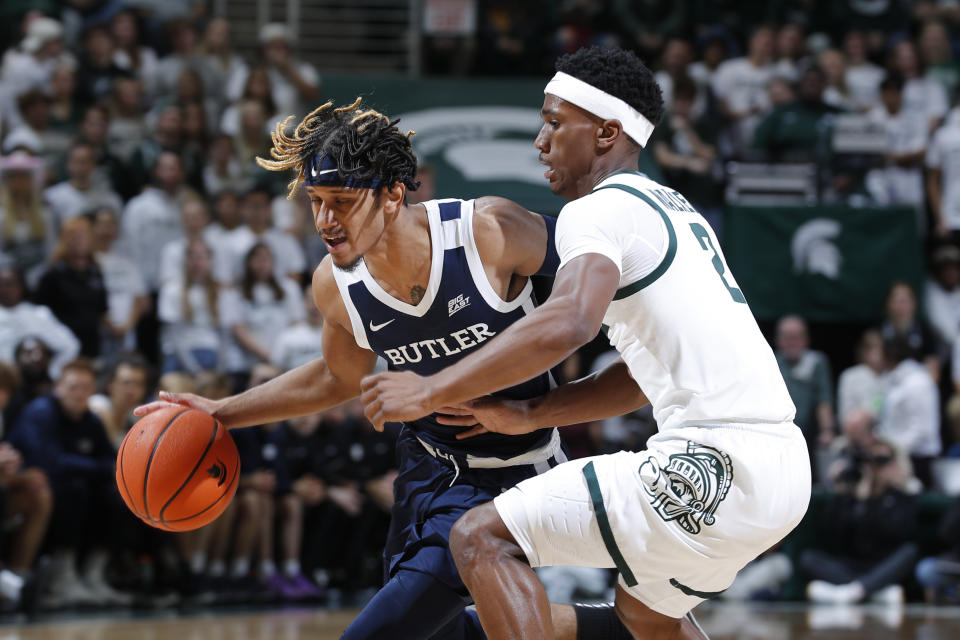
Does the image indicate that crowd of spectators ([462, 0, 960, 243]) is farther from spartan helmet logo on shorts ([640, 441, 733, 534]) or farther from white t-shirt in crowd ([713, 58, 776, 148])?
spartan helmet logo on shorts ([640, 441, 733, 534])

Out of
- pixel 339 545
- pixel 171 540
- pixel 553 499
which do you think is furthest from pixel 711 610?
pixel 553 499

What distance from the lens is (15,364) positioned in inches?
324

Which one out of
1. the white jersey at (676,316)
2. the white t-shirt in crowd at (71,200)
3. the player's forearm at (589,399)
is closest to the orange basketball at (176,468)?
the player's forearm at (589,399)

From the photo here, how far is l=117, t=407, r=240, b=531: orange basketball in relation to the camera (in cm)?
395

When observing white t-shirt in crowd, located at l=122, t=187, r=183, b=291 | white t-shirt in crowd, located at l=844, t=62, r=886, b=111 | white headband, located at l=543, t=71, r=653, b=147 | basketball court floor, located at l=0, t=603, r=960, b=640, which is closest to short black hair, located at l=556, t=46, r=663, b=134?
white headband, located at l=543, t=71, r=653, b=147

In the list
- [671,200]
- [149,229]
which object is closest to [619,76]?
[671,200]

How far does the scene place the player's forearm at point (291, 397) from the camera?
4.18m

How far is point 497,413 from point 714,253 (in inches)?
30.8

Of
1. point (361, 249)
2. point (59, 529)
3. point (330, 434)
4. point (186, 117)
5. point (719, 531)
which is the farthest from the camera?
point (186, 117)

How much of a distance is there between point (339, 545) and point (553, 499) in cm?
608

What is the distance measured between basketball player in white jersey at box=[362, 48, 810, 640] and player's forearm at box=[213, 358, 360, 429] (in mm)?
996

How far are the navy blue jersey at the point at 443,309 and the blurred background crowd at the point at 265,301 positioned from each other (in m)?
4.45

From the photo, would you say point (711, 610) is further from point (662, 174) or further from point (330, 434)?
point (662, 174)

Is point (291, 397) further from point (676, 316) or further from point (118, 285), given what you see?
point (118, 285)
